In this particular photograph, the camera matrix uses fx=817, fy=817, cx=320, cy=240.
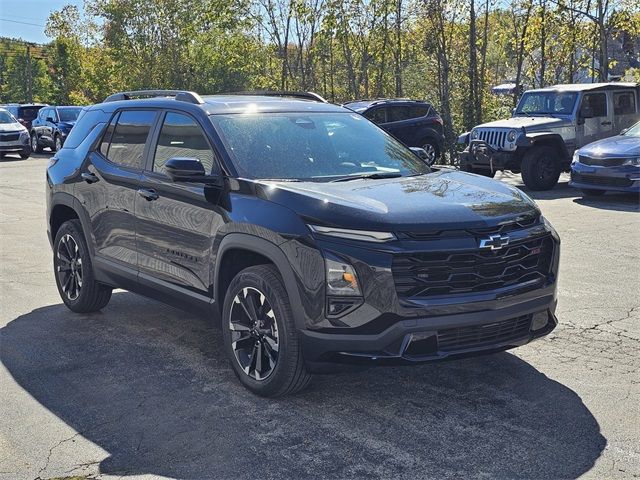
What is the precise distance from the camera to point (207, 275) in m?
5.23

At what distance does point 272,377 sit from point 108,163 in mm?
2624

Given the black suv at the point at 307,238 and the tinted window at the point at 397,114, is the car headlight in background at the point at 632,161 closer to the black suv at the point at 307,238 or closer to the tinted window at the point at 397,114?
the tinted window at the point at 397,114

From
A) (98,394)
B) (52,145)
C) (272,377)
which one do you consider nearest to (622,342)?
(272,377)

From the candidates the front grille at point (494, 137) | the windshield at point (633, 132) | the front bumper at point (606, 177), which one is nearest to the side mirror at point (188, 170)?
the front bumper at point (606, 177)

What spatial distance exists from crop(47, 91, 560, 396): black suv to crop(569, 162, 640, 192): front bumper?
773 centimetres

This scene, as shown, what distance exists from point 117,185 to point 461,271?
9.78 ft

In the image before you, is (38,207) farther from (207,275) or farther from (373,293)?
(373,293)

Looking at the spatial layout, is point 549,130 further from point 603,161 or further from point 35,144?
point 35,144

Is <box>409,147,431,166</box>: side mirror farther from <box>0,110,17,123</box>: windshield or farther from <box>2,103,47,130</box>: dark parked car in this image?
<box>2,103,47,130</box>: dark parked car

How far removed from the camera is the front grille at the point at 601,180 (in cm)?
1277

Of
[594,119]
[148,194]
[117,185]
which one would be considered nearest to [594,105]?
[594,119]

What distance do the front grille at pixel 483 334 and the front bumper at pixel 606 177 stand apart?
350 inches

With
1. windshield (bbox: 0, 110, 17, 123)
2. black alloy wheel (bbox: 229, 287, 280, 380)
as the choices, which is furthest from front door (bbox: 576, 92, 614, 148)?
windshield (bbox: 0, 110, 17, 123)

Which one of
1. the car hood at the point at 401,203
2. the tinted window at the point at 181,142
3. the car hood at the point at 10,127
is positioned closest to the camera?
the car hood at the point at 401,203
